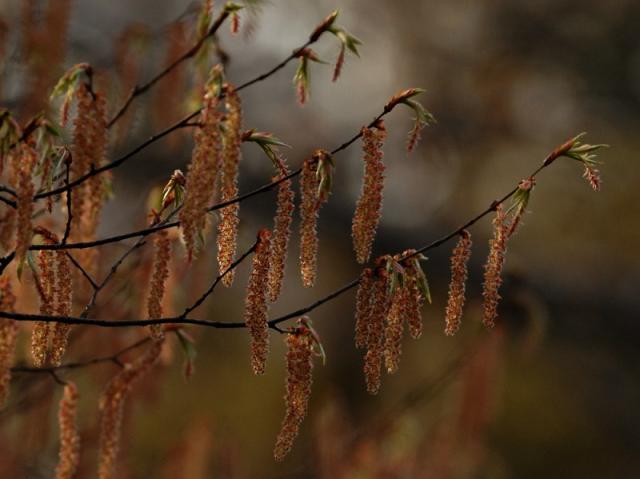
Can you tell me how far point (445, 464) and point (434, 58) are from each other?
21.5 feet

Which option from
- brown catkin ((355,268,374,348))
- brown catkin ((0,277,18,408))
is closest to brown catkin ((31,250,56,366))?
brown catkin ((0,277,18,408))

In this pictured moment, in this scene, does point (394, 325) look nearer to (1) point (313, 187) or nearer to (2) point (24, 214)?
(1) point (313, 187)

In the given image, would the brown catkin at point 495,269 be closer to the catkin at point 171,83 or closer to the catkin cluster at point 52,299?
the catkin cluster at point 52,299

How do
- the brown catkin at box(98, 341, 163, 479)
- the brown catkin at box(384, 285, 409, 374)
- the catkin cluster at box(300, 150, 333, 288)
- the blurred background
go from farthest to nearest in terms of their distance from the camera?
the blurred background, the brown catkin at box(98, 341, 163, 479), the brown catkin at box(384, 285, 409, 374), the catkin cluster at box(300, 150, 333, 288)

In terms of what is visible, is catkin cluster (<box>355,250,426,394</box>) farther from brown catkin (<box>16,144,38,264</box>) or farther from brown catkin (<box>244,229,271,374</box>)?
brown catkin (<box>16,144,38,264</box>)

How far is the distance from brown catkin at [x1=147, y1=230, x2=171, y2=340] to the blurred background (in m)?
3.62

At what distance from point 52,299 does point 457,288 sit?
0.80 metres

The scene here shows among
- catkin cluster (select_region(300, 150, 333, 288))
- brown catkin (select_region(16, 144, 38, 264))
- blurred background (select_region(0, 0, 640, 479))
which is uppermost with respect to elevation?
blurred background (select_region(0, 0, 640, 479))

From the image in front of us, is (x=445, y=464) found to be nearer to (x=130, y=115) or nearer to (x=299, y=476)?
(x=299, y=476)

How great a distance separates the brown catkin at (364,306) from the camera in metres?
1.98

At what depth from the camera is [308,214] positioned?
1.94 meters

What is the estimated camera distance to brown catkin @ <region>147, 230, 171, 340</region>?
207 cm

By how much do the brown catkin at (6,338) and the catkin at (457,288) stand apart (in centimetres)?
90

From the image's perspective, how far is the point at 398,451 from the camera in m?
4.95
